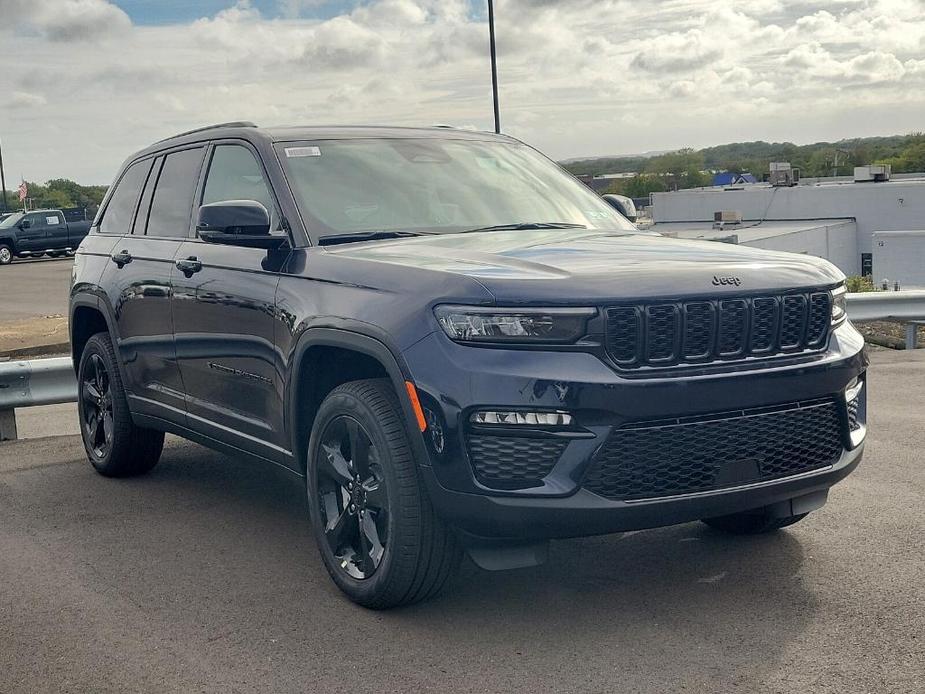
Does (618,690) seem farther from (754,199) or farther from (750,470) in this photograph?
(754,199)

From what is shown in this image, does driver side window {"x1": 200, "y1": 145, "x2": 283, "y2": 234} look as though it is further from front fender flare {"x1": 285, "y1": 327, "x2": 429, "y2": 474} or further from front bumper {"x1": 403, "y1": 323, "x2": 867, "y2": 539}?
front bumper {"x1": 403, "y1": 323, "x2": 867, "y2": 539}

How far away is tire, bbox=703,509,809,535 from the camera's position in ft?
17.2

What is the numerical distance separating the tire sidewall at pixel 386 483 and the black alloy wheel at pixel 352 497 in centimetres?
2

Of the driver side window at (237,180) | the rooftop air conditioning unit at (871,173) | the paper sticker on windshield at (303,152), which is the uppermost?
the paper sticker on windshield at (303,152)

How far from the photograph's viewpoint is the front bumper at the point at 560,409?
404 cm

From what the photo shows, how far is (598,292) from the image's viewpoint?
4105 mm

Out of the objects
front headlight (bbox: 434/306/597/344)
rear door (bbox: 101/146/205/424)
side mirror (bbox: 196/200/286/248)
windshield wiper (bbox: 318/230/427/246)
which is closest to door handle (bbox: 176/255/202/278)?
rear door (bbox: 101/146/205/424)

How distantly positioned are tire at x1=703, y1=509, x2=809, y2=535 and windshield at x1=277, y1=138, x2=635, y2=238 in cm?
145

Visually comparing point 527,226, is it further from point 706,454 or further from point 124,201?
point 124,201

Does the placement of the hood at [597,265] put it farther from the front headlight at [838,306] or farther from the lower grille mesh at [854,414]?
the lower grille mesh at [854,414]

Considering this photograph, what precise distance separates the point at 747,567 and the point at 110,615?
2.52 meters

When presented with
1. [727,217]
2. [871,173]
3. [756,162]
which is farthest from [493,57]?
[756,162]

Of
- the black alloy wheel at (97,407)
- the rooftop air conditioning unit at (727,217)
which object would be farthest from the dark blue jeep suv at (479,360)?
the rooftop air conditioning unit at (727,217)

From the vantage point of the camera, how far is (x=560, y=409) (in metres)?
4.03
